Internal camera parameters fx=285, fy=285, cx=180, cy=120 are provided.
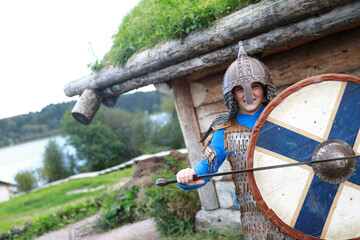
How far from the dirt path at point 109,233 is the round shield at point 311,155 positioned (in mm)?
2652

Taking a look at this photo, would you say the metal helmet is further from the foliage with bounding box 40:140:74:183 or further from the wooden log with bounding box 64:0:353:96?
the foliage with bounding box 40:140:74:183

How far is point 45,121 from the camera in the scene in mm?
18344

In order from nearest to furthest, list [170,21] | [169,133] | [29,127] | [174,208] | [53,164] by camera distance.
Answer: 1. [170,21]
2. [174,208]
3. [29,127]
4. [53,164]
5. [169,133]

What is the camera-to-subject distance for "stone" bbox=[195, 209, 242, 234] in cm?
305

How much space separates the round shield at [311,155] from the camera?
140cm

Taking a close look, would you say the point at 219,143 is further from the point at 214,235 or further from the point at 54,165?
the point at 54,165

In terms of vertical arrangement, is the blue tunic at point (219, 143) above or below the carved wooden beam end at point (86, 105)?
below

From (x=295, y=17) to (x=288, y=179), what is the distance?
1.13 m

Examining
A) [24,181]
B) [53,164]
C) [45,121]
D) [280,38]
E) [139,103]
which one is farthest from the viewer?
[139,103]

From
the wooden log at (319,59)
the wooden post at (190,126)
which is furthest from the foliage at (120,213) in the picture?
the wooden log at (319,59)

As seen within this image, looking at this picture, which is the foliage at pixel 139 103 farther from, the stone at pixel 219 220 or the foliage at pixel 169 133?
the stone at pixel 219 220

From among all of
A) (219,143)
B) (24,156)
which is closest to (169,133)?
(24,156)

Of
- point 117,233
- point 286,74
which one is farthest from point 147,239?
point 286,74

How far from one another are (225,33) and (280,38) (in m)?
0.43
